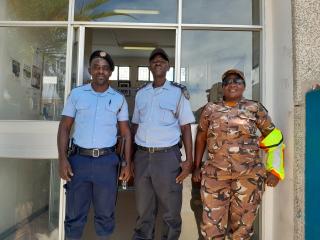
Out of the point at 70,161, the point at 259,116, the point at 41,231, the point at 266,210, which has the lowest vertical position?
the point at 41,231

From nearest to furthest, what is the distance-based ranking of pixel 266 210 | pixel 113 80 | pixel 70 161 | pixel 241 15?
pixel 70 161 < pixel 266 210 < pixel 241 15 < pixel 113 80

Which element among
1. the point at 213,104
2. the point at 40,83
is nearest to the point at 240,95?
the point at 213,104

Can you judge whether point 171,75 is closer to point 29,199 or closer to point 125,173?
point 125,173

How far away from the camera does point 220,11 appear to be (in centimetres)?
420

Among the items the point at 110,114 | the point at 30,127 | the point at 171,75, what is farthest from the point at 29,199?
the point at 171,75

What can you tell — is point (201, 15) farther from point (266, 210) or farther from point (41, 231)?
point (41, 231)

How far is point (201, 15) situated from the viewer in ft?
→ 13.8

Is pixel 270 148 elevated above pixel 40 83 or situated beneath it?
situated beneath

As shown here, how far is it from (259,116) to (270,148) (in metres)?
0.33

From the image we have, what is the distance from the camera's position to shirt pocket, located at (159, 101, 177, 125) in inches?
132

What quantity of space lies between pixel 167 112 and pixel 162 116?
6cm

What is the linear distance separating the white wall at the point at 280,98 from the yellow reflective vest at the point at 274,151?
80mm

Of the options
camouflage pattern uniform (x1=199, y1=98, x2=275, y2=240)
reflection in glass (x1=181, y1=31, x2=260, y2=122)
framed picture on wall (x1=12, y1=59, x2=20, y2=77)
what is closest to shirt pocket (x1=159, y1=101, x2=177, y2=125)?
camouflage pattern uniform (x1=199, y1=98, x2=275, y2=240)

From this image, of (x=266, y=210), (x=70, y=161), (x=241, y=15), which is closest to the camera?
(x=70, y=161)
